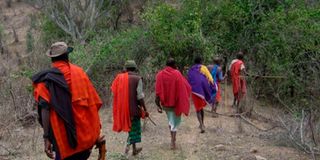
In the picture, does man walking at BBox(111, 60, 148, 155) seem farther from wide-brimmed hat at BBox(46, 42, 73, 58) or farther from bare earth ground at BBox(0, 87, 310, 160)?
wide-brimmed hat at BBox(46, 42, 73, 58)

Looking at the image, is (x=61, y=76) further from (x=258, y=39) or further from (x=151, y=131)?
(x=258, y=39)

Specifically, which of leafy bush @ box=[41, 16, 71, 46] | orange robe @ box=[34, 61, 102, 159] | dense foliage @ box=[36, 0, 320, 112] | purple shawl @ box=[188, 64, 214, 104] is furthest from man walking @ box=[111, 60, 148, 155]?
leafy bush @ box=[41, 16, 71, 46]

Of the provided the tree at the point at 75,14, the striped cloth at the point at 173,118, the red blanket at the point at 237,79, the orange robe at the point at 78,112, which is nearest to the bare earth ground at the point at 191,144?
the striped cloth at the point at 173,118

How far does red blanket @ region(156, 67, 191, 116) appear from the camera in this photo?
7.55 metres

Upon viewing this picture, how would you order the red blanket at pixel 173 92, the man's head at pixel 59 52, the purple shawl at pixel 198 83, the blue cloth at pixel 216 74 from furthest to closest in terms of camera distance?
the blue cloth at pixel 216 74
the purple shawl at pixel 198 83
the red blanket at pixel 173 92
the man's head at pixel 59 52

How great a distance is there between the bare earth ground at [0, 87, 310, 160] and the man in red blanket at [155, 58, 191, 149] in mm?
482

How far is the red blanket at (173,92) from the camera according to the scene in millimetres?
7555

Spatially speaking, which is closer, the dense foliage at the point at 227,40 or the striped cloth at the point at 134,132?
the striped cloth at the point at 134,132

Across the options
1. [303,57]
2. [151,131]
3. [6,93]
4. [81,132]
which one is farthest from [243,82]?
[81,132]

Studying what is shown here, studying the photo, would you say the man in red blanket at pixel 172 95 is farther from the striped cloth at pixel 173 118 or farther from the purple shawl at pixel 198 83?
the purple shawl at pixel 198 83

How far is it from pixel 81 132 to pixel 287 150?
4.03 metres

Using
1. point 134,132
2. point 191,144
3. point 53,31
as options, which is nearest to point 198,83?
point 191,144

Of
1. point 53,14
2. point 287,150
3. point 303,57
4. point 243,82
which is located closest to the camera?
point 287,150

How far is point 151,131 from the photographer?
944 centimetres
